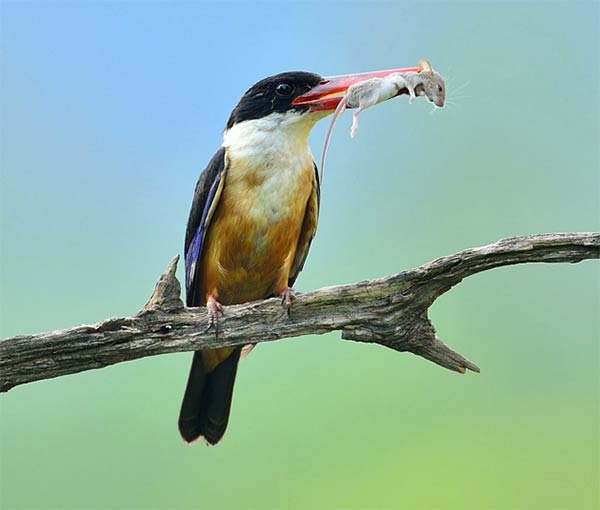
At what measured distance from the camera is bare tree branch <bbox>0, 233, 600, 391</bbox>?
9.03ft

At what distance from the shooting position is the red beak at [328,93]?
3525mm

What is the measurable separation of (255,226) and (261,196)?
0.14m

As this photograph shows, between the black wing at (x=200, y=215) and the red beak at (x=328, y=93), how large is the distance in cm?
46

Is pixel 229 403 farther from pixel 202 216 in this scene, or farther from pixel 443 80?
pixel 443 80

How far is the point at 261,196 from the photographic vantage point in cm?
356

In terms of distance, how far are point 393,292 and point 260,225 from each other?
90 centimetres

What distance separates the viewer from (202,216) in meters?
3.61

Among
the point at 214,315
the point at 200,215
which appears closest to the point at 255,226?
the point at 200,215

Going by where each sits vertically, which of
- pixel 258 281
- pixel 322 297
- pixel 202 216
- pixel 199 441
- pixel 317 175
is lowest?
pixel 199 441

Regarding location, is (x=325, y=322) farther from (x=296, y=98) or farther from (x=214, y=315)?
(x=296, y=98)

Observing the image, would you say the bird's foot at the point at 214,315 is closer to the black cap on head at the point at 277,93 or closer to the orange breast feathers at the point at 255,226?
the orange breast feathers at the point at 255,226

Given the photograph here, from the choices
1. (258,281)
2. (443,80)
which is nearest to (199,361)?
(258,281)

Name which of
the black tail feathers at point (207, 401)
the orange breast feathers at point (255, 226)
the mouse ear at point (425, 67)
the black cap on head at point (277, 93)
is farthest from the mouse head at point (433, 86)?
the black tail feathers at point (207, 401)

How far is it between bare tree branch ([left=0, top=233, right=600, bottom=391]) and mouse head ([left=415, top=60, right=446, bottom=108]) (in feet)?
2.68
